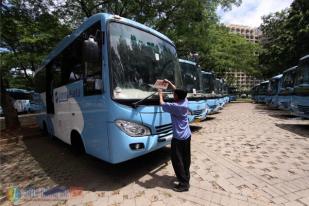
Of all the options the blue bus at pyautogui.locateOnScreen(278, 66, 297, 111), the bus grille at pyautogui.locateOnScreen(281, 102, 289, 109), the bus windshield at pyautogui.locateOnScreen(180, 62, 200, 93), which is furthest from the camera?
the bus grille at pyautogui.locateOnScreen(281, 102, 289, 109)

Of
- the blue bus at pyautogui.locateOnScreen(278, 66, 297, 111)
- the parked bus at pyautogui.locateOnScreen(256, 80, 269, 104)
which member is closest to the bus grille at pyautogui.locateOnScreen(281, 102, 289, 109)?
the blue bus at pyautogui.locateOnScreen(278, 66, 297, 111)

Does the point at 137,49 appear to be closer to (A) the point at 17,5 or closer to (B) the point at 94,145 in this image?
(B) the point at 94,145

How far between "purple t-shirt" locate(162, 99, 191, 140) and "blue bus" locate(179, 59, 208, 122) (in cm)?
420

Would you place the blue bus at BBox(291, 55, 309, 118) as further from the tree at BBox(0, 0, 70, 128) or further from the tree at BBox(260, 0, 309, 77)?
the tree at BBox(260, 0, 309, 77)

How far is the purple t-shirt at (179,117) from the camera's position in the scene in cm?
467

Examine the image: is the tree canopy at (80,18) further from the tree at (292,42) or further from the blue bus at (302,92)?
the tree at (292,42)

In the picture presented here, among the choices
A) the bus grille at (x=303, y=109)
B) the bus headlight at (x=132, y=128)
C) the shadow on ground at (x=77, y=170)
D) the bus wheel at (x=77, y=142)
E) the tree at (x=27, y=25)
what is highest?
the tree at (x=27, y=25)

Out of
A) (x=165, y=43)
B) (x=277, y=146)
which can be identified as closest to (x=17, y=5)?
(x=165, y=43)

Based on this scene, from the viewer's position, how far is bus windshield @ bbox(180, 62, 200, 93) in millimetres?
10539

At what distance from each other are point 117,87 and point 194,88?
6.31 metres

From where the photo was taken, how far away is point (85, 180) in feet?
18.2

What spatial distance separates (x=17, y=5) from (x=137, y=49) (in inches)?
355

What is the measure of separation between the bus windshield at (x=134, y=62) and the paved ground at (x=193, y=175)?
1727 mm

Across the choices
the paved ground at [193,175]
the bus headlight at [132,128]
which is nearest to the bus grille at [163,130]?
the bus headlight at [132,128]
